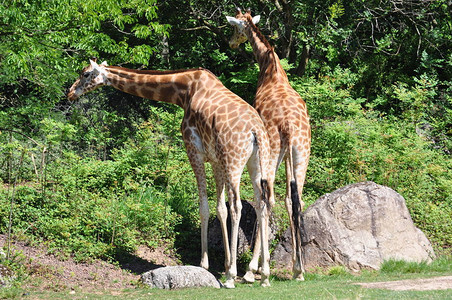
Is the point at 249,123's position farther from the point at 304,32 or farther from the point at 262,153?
the point at 304,32

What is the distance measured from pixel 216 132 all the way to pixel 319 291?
3.26 m

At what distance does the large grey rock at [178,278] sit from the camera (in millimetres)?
9484

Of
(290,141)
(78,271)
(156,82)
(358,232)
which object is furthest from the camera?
(156,82)

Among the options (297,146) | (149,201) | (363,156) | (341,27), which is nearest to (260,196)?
(297,146)

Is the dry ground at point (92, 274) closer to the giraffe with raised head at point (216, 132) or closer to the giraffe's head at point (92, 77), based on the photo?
the giraffe with raised head at point (216, 132)

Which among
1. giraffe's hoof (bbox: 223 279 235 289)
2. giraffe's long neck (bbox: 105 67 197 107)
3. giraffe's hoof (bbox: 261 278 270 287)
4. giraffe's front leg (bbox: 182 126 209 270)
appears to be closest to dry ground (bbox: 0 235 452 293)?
giraffe's front leg (bbox: 182 126 209 270)

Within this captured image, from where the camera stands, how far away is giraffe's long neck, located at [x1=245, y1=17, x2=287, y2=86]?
11.9 meters

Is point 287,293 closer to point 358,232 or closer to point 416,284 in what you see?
point 416,284

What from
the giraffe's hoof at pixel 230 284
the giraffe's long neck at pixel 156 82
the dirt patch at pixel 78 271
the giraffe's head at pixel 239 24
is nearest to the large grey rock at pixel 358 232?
the giraffe's hoof at pixel 230 284

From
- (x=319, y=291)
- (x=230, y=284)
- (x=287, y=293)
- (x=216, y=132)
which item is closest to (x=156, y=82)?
(x=216, y=132)

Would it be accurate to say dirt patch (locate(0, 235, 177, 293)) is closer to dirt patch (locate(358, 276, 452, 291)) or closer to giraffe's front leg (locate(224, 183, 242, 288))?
giraffe's front leg (locate(224, 183, 242, 288))

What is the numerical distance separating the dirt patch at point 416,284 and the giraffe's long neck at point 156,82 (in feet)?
15.9

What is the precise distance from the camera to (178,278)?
31.1ft

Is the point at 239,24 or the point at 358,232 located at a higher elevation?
the point at 239,24
